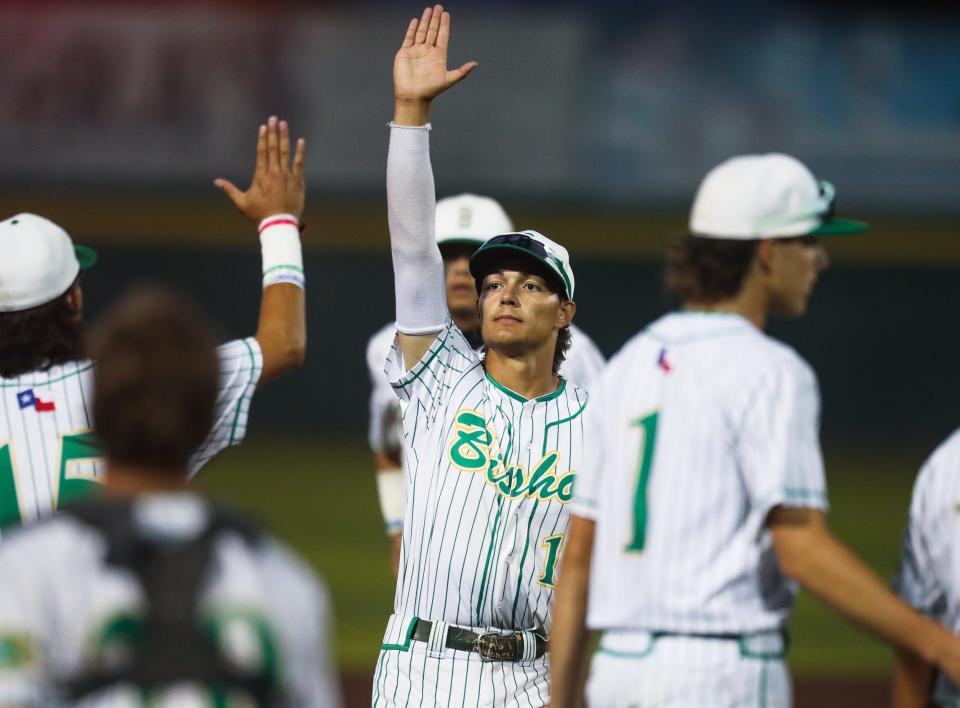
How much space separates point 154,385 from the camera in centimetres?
222

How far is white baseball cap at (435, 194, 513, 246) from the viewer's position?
217 inches

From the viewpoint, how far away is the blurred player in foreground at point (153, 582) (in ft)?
7.00

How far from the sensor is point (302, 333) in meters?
3.78

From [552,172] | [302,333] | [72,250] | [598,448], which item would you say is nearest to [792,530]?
[598,448]

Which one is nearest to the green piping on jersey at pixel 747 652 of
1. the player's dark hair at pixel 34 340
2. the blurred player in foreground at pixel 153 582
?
the blurred player in foreground at pixel 153 582

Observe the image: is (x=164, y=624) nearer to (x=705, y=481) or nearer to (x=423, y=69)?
(x=705, y=481)

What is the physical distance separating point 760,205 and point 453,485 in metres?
1.25

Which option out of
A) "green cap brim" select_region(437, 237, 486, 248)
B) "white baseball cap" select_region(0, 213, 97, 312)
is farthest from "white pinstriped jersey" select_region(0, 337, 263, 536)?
"green cap brim" select_region(437, 237, 486, 248)

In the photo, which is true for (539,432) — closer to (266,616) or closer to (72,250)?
(72,250)

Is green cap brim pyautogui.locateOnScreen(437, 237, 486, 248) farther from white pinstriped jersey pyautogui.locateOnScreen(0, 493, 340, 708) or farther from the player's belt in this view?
white pinstriped jersey pyautogui.locateOnScreen(0, 493, 340, 708)

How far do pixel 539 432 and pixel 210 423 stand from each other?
1899 mm

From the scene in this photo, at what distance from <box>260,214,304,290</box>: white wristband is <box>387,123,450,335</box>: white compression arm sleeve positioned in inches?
10.1

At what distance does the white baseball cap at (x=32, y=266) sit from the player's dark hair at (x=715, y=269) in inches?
60.7

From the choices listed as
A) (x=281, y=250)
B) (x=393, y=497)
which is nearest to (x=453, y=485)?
(x=281, y=250)
